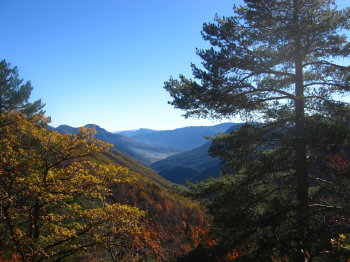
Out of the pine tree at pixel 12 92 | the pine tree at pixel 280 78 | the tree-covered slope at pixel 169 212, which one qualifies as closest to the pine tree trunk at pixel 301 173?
the pine tree at pixel 280 78

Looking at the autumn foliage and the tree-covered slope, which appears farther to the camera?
the tree-covered slope

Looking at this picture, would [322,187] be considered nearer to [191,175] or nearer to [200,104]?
[200,104]

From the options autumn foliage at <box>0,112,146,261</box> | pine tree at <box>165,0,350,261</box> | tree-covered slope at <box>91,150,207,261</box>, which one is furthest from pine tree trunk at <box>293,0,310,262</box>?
tree-covered slope at <box>91,150,207,261</box>

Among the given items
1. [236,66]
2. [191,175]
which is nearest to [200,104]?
[236,66]

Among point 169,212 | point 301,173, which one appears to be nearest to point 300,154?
point 301,173

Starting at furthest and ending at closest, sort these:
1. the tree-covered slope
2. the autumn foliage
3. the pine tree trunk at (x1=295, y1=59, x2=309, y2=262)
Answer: the tree-covered slope → the pine tree trunk at (x1=295, y1=59, x2=309, y2=262) → the autumn foliage

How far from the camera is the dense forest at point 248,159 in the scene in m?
6.41

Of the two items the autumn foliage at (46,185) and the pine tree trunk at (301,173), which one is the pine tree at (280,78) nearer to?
the pine tree trunk at (301,173)

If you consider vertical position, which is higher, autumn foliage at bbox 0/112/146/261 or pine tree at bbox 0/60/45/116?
pine tree at bbox 0/60/45/116

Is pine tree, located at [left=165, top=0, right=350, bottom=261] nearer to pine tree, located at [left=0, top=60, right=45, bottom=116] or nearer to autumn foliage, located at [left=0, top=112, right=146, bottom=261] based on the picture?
autumn foliage, located at [left=0, top=112, right=146, bottom=261]

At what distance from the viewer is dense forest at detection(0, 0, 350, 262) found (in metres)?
6.41

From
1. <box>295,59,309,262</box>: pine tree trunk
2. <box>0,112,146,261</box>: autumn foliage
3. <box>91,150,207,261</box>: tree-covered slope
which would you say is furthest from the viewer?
<box>91,150,207,261</box>: tree-covered slope

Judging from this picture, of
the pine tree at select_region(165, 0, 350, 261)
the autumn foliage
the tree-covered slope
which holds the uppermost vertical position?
the pine tree at select_region(165, 0, 350, 261)

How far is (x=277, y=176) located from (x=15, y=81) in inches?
1050
